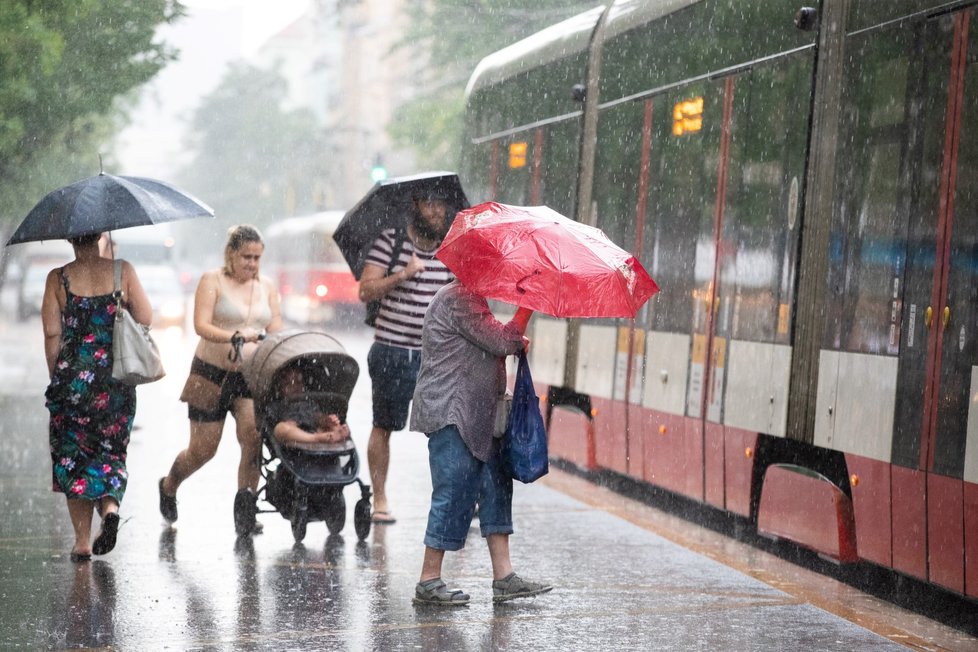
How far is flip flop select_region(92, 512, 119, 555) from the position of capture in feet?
25.8

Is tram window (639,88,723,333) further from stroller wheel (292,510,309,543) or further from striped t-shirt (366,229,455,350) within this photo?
stroller wheel (292,510,309,543)

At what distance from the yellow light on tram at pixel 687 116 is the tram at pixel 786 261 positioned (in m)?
0.02

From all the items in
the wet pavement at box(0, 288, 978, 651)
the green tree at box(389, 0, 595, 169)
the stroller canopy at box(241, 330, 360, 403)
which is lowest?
the wet pavement at box(0, 288, 978, 651)

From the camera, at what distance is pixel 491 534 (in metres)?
7.48

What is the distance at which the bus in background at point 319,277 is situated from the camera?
1738 inches

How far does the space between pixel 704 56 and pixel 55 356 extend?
4737 millimetres

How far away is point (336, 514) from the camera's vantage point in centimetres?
902

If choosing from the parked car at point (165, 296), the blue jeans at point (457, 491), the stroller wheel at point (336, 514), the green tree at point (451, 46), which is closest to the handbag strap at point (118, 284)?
the stroller wheel at point (336, 514)

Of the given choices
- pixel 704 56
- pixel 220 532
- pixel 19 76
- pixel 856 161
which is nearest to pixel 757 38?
pixel 704 56

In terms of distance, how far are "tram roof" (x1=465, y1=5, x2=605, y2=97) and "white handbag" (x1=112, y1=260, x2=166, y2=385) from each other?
5920mm

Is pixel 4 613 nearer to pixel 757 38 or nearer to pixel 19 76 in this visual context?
pixel 757 38

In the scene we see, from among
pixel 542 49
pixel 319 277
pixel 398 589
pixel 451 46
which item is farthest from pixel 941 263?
pixel 319 277

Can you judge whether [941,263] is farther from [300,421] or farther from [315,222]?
[315,222]

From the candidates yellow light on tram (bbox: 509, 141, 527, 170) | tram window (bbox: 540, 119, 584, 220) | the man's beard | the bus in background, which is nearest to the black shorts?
the man's beard
